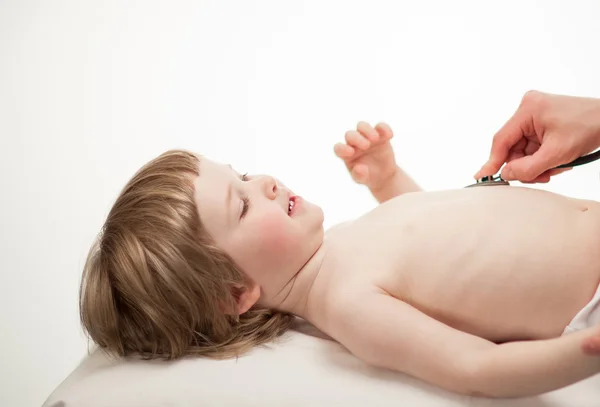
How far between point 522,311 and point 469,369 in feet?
0.73

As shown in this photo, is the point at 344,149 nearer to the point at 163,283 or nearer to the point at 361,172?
the point at 361,172

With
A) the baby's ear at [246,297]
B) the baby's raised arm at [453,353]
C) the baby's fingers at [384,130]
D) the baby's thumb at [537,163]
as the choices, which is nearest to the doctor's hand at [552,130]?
the baby's thumb at [537,163]

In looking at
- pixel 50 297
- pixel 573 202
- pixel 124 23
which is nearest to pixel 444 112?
pixel 573 202

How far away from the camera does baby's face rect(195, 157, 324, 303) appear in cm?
141

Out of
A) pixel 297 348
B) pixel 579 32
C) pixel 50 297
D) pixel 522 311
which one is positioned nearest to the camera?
pixel 522 311

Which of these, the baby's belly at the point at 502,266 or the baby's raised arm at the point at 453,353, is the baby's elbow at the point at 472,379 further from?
the baby's belly at the point at 502,266

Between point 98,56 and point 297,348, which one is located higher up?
point 98,56

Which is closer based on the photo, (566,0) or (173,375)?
(173,375)

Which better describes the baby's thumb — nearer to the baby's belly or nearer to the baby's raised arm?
the baby's belly

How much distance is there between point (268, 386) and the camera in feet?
4.18

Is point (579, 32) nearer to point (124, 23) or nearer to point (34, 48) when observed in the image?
point (124, 23)

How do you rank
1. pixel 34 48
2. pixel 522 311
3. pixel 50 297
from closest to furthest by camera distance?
pixel 522 311, pixel 50 297, pixel 34 48

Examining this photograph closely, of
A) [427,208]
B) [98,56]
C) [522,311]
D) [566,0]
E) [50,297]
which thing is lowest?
[50,297]

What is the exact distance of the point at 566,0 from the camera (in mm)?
2666
